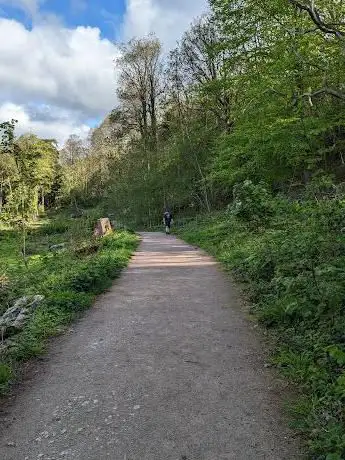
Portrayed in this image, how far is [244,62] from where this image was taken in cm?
2056

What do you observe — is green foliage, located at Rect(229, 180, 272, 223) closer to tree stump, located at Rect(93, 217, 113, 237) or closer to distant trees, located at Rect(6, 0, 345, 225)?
distant trees, located at Rect(6, 0, 345, 225)

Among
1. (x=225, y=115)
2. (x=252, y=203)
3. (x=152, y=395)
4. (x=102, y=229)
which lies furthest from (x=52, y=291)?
(x=225, y=115)

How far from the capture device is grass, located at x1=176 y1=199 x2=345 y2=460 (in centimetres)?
356

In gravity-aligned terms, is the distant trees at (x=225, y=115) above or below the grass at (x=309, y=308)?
above

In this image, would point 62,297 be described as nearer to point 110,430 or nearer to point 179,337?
point 179,337

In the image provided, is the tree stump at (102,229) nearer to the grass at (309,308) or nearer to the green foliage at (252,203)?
the green foliage at (252,203)

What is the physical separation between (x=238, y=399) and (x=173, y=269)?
7.71 metres

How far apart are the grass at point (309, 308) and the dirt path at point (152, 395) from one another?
0.27 meters

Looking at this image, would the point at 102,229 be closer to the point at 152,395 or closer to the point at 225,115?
the point at 225,115

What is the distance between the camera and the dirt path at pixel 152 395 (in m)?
3.50

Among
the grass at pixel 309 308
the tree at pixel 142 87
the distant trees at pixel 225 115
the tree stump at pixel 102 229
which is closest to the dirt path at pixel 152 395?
the grass at pixel 309 308

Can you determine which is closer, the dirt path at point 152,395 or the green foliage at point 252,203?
the dirt path at point 152,395

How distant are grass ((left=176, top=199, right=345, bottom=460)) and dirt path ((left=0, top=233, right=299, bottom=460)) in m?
0.27

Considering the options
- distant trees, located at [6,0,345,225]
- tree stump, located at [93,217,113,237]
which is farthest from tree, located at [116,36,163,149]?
tree stump, located at [93,217,113,237]
